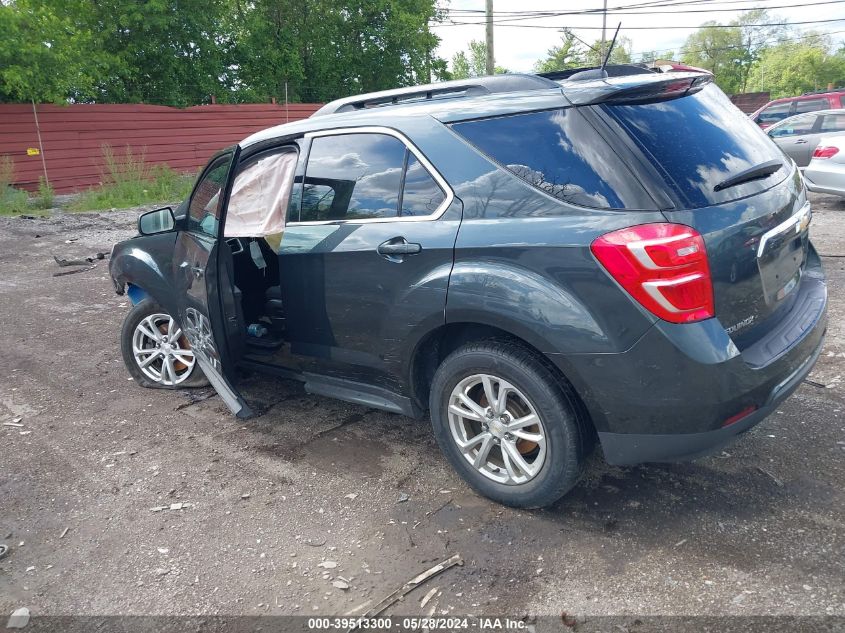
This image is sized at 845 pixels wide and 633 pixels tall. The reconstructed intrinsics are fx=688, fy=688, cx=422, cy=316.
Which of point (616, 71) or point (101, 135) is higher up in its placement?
point (101, 135)

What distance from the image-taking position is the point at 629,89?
286 centimetres

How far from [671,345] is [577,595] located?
3.33 feet

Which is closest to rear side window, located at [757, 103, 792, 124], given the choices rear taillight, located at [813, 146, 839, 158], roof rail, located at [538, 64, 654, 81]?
rear taillight, located at [813, 146, 839, 158]

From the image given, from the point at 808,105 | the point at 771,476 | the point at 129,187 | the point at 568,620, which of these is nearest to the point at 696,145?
the point at 771,476

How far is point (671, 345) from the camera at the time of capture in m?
2.59

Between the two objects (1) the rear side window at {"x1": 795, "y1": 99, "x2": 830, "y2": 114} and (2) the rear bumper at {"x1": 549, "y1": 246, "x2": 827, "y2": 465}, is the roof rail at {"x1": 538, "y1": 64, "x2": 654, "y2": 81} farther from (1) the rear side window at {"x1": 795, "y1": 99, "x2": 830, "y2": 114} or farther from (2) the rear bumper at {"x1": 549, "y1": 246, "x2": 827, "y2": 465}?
(1) the rear side window at {"x1": 795, "y1": 99, "x2": 830, "y2": 114}

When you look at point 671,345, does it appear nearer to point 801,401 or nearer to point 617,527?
point 617,527

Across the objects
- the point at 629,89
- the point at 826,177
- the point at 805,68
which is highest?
the point at 805,68

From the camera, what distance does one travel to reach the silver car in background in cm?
1187

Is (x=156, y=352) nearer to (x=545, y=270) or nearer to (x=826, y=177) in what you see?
(x=545, y=270)

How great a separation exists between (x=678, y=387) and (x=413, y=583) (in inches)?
51.0

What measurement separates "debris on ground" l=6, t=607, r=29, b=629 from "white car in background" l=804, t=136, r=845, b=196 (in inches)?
433

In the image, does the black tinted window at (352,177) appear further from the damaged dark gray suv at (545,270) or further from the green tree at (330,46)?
the green tree at (330,46)

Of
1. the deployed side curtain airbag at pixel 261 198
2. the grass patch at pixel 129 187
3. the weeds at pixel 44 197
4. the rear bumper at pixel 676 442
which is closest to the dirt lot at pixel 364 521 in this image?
the rear bumper at pixel 676 442
